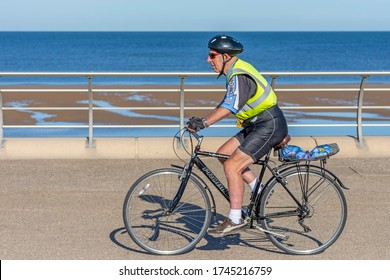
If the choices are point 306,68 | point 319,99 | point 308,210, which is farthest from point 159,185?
point 306,68

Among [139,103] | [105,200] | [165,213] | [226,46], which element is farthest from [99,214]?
[139,103]

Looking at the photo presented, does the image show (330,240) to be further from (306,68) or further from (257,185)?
(306,68)

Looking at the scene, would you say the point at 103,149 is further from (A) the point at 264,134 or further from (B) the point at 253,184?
(A) the point at 264,134

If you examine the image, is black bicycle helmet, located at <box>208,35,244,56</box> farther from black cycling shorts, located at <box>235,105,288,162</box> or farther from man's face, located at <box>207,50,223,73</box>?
black cycling shorts, located at <box>235,105,288,162</box>

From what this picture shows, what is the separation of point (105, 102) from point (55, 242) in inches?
667

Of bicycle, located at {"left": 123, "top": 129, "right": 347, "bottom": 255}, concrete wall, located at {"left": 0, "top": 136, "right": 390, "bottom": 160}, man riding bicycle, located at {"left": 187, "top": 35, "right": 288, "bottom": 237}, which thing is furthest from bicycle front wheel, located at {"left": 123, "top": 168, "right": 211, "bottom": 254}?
concrete wall, located at {"left": 0, "top": 136, "right": 390, "bottom": 160}

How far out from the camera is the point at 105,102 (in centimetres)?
2406

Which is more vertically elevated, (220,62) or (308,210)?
(220,62)

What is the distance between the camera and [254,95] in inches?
268

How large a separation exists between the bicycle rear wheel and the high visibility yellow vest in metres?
0.58

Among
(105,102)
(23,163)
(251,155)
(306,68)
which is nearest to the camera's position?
(251,155)

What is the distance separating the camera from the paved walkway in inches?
277

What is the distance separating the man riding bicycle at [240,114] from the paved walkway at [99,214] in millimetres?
582

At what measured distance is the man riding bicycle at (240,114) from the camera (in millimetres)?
6680
